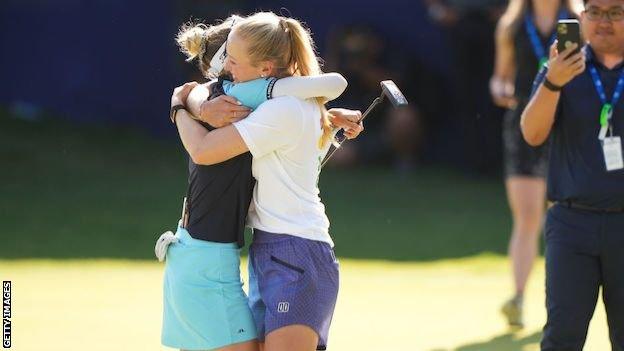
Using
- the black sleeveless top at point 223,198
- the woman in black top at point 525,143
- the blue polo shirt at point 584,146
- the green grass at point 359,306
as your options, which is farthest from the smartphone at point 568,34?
the woman in black top at point 525,143

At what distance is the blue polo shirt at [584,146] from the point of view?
550 cm

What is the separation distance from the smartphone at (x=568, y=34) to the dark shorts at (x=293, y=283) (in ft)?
4.26

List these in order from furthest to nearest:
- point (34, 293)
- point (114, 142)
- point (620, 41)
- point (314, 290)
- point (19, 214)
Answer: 1. point (114, 142)
2. point (19, 214)
3. point (34, 293)
4. point (620, 41)
5. point (314, 290)

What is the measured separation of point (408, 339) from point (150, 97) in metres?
9.77

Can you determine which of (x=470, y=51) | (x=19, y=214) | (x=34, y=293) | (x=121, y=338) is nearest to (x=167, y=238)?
(x=121, y=338)

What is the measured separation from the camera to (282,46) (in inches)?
196

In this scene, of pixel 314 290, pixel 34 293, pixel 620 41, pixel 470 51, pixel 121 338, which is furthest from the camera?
pixel 470 51

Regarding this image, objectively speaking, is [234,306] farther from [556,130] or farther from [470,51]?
[470,51]

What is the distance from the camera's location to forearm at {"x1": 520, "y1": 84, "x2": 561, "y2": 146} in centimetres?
550

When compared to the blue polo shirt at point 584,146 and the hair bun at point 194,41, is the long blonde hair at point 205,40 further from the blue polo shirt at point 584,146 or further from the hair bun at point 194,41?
the blue polo shirt at point 584,146

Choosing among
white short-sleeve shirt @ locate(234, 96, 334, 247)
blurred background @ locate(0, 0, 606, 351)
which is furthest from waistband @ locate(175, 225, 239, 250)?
blurred background @ locate(0, 0, 606, 351)

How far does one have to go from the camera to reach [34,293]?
8477mm

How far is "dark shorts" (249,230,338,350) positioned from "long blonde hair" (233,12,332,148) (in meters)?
0.41

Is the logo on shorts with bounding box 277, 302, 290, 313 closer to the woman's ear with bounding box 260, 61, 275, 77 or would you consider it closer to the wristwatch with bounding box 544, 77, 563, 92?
the woman's ear with bounding box 260, 61, 275, 77
